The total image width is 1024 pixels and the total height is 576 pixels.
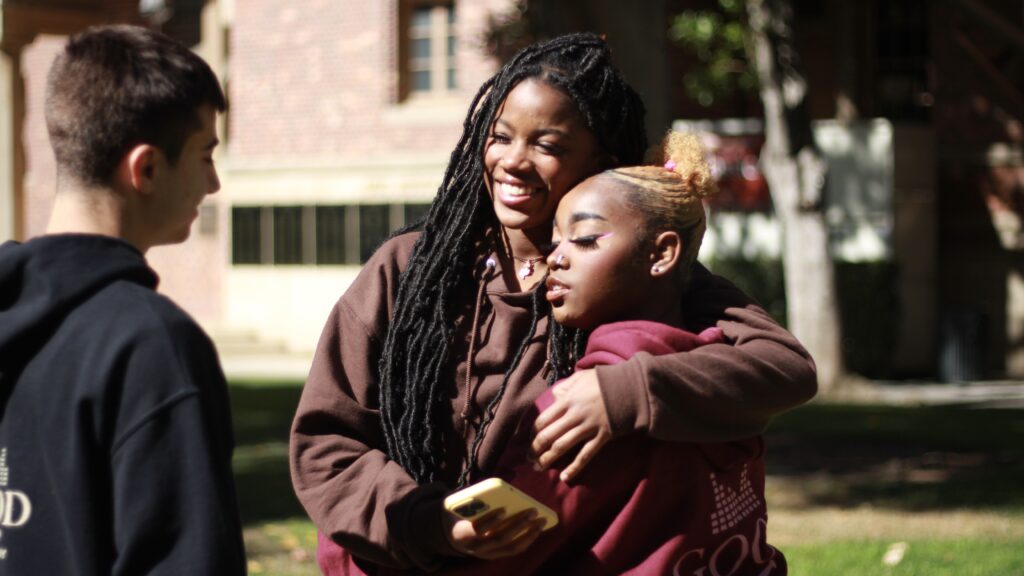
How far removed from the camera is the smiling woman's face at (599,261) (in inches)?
103

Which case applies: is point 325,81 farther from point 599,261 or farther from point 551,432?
point 551,432

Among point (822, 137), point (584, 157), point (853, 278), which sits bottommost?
point (853, 278)

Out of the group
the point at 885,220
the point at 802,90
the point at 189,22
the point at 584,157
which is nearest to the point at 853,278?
the point at 885,220

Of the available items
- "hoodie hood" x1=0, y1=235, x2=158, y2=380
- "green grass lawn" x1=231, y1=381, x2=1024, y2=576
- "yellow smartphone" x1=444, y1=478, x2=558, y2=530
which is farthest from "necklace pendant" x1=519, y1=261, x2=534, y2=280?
"green grass lawn" x1=231, y1=381, x2=1024, y2=576

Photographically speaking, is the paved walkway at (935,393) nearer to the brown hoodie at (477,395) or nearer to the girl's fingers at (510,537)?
the brown hoodie at (477,395)

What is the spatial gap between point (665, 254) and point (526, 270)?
374 millimetres

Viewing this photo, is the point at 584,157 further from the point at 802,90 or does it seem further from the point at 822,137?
the point at 822,137

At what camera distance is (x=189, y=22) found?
2725cm

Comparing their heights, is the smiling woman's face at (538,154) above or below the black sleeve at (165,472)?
above

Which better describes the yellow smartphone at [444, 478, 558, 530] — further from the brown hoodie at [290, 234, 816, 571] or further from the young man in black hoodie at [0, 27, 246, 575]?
the young man in black hoodie at [0, 27, 246, 575]

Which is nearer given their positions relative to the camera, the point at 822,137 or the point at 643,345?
the point at 643,345

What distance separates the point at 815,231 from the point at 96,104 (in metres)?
14.4

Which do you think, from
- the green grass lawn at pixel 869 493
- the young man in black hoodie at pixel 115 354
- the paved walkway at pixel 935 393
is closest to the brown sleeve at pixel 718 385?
the young man in black hoodie at pixel 115 354

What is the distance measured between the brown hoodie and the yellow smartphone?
12 cm
